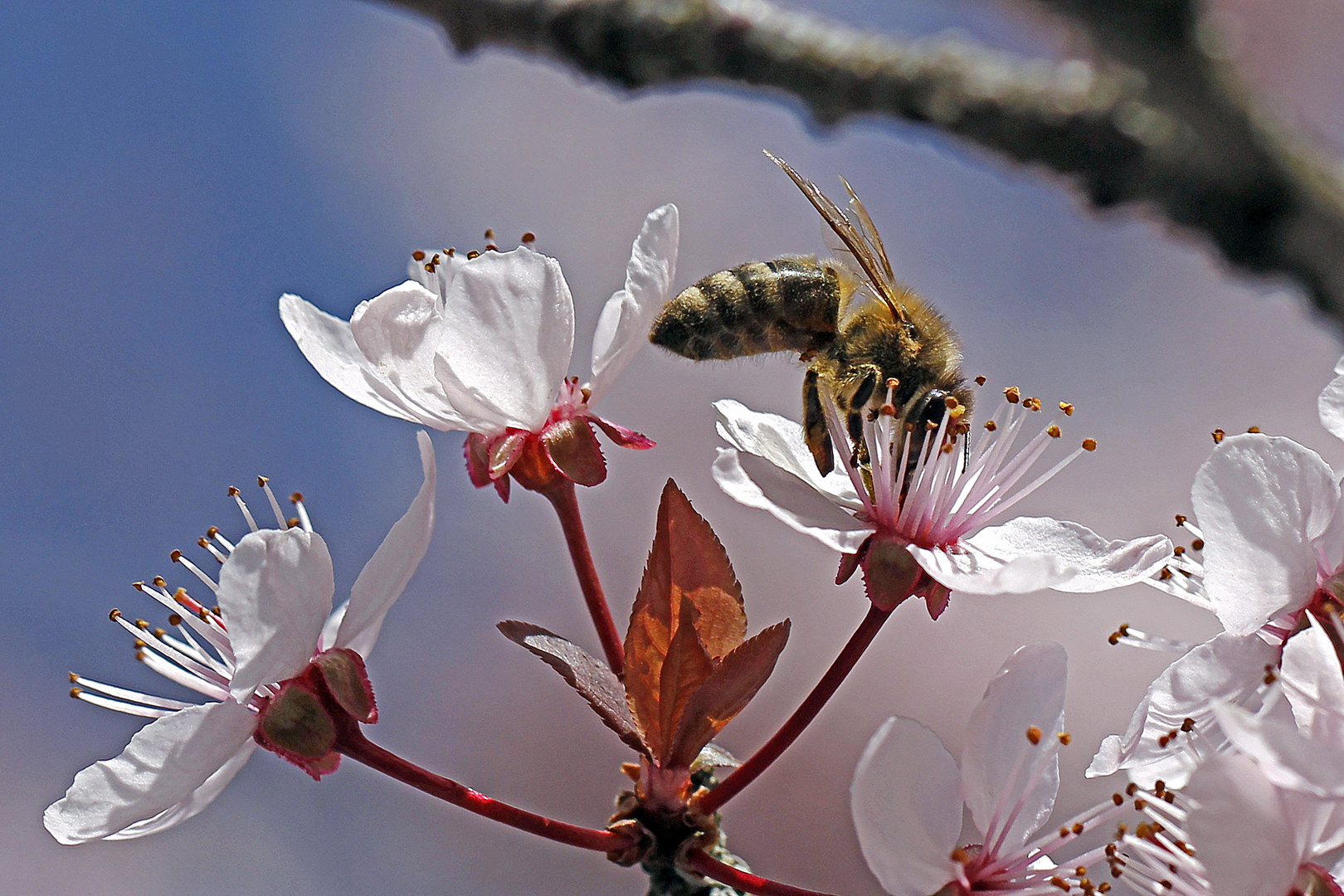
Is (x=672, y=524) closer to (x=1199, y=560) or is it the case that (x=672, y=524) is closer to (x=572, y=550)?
(x=572, y=550)

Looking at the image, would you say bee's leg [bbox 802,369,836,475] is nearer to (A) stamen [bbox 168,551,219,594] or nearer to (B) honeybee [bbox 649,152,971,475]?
(B) honeybee [bbox 649,152,971,475]

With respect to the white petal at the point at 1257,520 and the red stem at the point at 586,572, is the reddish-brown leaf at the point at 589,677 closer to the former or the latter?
the red stem at the point at 586,572

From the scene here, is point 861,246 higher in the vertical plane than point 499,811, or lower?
higher

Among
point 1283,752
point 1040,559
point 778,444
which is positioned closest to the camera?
point 1283,752

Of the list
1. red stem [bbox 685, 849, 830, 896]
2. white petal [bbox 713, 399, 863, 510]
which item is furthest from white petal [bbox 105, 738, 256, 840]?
white petal [bbox 713, 399, 863, 510]

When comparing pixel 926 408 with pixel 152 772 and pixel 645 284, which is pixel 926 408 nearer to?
pixel 645 284

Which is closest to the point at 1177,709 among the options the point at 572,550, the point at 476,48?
the point at 572,550

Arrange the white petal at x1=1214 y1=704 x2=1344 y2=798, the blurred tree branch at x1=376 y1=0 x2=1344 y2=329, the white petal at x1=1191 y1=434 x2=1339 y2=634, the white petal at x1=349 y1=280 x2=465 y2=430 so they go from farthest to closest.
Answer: the blurred tree branch at x1=376 y1=0 x2=1344 y2=329, the white petal at x1=349 y1=280 x2=465 y2=430, the white petal at x1=1191 y1=434 x2=1339 y2=634, the white petal at x1=1214 y1=704 x2=1344 y2=798

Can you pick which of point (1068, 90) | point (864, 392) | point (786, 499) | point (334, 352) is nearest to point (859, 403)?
point (864, 392)
